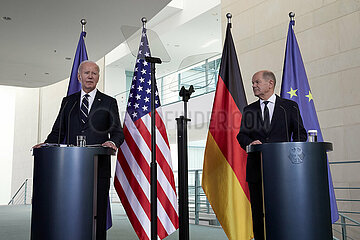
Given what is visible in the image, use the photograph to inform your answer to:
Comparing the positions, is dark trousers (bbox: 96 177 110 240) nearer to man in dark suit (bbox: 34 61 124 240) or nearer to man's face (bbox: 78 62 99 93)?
man in dark suit (bbox: 34 61 124 240)

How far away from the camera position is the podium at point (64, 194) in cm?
194

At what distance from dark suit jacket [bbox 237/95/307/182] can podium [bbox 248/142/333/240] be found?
0.43 meters

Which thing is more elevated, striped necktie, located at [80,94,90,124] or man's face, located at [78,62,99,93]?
man's face, located at [78,62,99,93]

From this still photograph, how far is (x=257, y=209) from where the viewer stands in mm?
2480

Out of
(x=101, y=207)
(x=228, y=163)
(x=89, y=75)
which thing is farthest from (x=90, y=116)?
(x=228, y=163)

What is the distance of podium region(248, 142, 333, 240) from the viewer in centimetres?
196

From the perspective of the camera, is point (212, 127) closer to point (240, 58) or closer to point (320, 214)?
point (320, 214)

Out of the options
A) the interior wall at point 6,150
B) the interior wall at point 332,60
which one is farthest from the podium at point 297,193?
the interior wall at point 6,150

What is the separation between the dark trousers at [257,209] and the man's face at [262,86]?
0.62 meters

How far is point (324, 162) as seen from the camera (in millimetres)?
2070

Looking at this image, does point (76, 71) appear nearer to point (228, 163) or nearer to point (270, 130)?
point (228, 163)

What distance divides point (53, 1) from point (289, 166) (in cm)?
330

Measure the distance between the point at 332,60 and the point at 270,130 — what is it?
289cm

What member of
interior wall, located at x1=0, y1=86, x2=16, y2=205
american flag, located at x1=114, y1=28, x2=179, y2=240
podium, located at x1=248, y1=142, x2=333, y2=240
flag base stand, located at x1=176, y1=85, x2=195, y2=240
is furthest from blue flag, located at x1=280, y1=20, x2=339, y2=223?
interior wall, located at x1=0, y1=86, x2=16, y2=205
